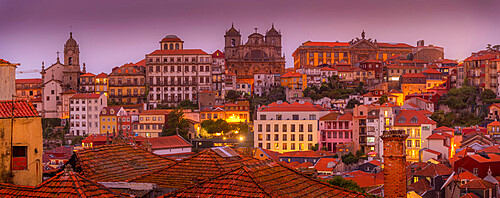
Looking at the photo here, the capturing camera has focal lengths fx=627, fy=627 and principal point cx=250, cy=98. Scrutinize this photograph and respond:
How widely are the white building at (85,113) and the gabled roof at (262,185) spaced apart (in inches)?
2580

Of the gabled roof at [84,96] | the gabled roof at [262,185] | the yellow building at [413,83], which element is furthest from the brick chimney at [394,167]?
the yellow building at [413,83]

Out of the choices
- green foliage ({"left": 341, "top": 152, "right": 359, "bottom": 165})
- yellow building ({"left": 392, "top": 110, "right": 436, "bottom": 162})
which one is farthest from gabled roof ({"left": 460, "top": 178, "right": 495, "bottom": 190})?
yellow building ({"left": 392, "top": 110, "right": 436, "bottom": 162})

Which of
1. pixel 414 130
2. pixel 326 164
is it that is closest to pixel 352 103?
pixel 414 130

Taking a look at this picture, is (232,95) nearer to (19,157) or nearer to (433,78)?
(433,78)

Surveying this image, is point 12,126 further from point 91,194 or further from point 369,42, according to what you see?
point 369,42

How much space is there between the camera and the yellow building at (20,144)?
43.5 feet

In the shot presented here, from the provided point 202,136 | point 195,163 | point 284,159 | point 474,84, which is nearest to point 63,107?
point 202,136

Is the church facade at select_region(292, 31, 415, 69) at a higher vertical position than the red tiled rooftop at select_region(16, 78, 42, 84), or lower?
higher

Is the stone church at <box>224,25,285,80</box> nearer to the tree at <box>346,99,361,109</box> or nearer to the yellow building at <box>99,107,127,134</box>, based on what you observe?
the tree at <box>346,99,361,109</box>

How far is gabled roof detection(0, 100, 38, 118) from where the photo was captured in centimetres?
1328

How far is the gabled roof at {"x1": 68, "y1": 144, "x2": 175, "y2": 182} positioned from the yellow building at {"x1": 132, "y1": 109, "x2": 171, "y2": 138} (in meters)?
54.5

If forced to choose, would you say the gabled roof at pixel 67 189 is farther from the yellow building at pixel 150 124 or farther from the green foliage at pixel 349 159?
the yellow building at pixel 150 124

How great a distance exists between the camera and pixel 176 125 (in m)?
68.4

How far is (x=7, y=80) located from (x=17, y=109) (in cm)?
104
